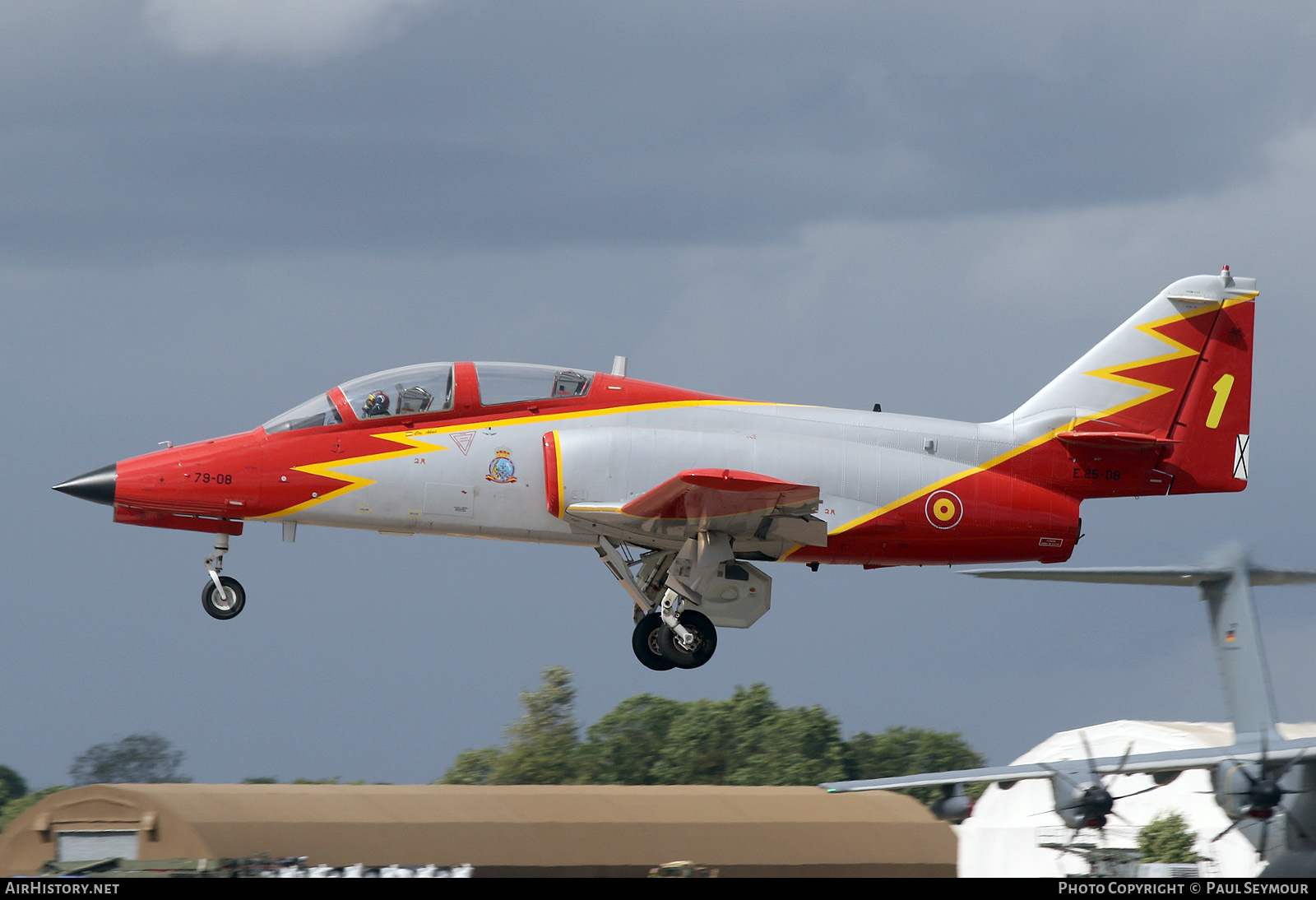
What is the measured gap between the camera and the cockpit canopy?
18.0 m

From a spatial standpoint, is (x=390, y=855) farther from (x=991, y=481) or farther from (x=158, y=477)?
(x=991, y=481)

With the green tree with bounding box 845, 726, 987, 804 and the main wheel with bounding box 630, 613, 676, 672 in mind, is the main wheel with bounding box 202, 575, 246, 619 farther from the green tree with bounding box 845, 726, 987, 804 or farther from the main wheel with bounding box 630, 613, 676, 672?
the green tree with bounding box 845, 726, 987, 804

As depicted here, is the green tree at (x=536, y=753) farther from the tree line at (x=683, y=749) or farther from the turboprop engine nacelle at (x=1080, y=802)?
the turboprop engine nacelle at (x=1080, y=802)

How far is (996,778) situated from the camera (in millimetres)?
20891

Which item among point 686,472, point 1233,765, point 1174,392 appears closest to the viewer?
point 686,472

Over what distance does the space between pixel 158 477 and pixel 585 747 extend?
3478 cm

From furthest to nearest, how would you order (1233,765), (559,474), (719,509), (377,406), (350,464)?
1. (1233,765)
2. (377,406)
3. (350,464)
4. (559,474)
5. (719,509)

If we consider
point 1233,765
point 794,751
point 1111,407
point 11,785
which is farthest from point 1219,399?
point 11,785

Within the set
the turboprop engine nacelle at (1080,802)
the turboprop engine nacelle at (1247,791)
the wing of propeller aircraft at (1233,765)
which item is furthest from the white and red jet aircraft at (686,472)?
the turboprop engine nacelle at (1247,791)

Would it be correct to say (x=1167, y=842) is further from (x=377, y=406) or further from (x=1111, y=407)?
(x=377, y=406)

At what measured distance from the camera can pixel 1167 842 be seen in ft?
109

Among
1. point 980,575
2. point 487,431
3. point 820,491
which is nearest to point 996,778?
point 980,575

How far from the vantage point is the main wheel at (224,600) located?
18125mm

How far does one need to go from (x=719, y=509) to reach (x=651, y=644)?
7.43 ft
